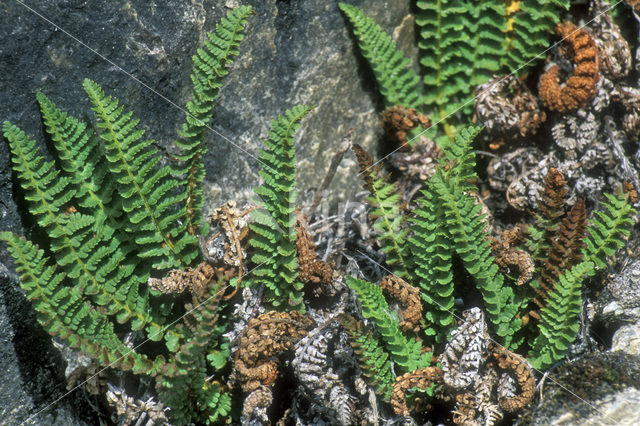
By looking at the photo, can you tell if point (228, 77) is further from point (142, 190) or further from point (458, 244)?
point (458, 244)

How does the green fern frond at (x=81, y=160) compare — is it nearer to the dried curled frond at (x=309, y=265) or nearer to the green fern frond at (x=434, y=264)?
the dried curled frond at (x=309, y=265)

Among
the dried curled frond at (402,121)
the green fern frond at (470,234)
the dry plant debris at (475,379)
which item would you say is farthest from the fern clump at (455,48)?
the dry plant debris at (475,379)

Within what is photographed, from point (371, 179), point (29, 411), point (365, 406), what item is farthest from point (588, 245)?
point (29, 411)

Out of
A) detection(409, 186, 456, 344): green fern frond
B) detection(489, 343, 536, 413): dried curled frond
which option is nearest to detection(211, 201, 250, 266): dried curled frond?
detection(409, 186, 456, 344): green fern frond

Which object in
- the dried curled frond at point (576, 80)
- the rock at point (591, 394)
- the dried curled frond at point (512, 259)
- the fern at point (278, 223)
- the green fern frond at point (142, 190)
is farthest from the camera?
the dried curled frond at point (576, 80)

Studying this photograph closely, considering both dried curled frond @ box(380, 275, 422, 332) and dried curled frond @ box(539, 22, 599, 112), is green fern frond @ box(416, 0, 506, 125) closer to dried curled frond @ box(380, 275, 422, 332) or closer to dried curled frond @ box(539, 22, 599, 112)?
dried curled frond @ box(539, 22, 599, 112)

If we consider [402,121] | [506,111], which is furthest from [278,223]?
[506,111]

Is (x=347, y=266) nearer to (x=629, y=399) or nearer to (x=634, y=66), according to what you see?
(x=629, y=399)
